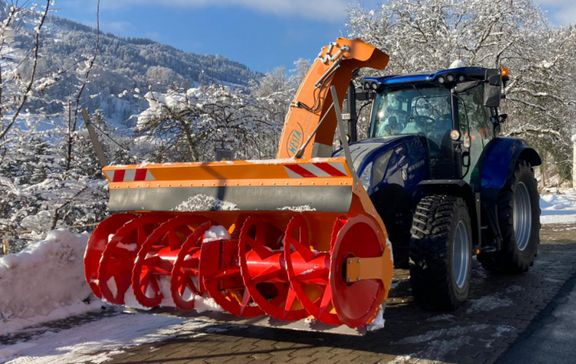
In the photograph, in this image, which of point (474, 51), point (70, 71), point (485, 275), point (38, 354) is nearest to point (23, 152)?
point (70, 71)

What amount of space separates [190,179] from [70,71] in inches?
145

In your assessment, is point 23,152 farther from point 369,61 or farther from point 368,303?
point 368,303

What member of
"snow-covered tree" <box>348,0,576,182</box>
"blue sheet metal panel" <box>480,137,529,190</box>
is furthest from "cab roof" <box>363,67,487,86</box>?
"snow-covered tree" <box>348,0,576,182</box>

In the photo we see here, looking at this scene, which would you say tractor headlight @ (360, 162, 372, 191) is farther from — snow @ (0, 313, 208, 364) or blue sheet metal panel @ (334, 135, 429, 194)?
snow @ (0, 313, 208, 364)

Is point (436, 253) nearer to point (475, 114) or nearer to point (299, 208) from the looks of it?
point (299, 208)

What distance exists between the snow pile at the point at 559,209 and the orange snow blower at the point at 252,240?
33.2 ft

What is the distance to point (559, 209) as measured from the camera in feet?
55.1

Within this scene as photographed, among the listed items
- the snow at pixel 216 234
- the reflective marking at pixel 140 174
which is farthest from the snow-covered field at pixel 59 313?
the reflective marking at pixel 140 174

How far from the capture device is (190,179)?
4246 mm

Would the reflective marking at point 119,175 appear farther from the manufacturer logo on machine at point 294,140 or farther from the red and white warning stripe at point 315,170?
the red and white warning stripe at point 315,170

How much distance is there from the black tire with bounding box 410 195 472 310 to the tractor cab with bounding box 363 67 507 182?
0.93m

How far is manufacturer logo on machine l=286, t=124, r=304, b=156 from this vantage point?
5070mm

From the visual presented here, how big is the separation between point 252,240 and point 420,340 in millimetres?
1408

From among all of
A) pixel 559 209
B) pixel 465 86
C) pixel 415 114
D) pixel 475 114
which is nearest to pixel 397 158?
pixel 415 114
